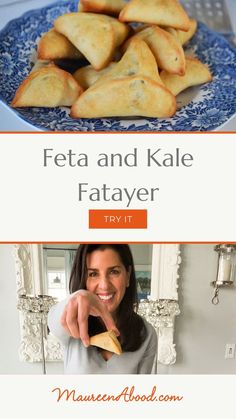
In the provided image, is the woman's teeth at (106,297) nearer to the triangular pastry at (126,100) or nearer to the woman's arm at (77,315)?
the woman's arm at (77,315)

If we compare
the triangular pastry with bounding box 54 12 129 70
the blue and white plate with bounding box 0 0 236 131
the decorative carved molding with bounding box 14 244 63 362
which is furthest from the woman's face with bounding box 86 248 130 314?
the triangular pastry with bounding box 54 12 129 70

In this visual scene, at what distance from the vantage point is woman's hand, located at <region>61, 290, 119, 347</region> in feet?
2.85

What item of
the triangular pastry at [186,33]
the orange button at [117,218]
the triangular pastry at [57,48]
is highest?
the triangular pastry at [186,33]

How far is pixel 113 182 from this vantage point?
82cm

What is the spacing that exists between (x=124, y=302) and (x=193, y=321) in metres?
0.15

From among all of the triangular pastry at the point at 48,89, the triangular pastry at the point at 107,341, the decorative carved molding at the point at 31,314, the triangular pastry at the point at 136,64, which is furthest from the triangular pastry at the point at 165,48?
the triangular pastry at the point at 107,341

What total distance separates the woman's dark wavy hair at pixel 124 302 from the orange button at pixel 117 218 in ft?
0.14

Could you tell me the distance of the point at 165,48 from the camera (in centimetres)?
76

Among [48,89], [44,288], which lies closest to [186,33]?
[48,89]

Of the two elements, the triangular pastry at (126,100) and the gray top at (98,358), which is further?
the gray top at (98,358)

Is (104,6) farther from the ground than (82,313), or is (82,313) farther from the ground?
(104,6)

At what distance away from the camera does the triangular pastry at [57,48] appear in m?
0.77

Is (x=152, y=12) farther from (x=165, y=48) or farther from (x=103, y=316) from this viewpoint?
(x=103, y=316)

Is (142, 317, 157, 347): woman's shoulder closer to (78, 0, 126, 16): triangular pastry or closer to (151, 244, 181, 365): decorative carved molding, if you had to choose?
(151, 244, 181, 365): decorative carved molding
